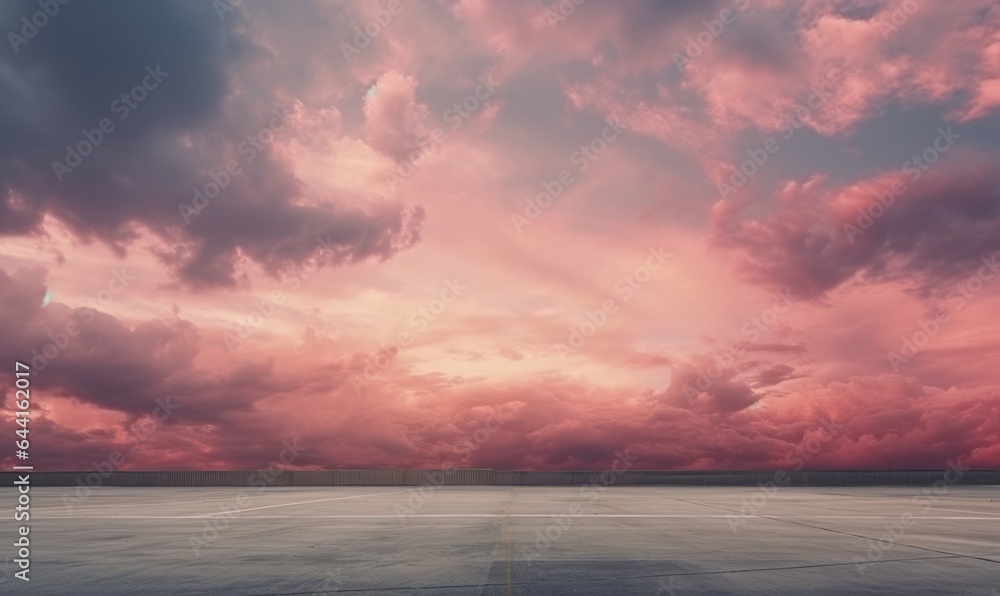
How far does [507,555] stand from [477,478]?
50.8 meters

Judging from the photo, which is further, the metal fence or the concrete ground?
the metal fence

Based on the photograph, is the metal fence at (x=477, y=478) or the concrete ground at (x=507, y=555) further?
the metal fence at (x=477, y=478)

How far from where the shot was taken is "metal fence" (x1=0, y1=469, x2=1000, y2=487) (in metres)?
57.2

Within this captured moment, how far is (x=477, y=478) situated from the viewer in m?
60.6

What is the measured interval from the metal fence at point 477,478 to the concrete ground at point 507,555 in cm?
3994

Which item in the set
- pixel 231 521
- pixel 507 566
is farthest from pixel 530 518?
pixel 507 566

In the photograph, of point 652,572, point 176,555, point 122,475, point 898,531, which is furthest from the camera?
point 122,475

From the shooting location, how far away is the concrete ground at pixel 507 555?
27.7ft

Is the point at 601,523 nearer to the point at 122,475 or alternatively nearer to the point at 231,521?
the point at 231,521

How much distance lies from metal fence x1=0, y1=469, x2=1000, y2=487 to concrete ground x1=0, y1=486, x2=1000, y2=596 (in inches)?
1573

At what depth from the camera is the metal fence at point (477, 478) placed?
188 feet

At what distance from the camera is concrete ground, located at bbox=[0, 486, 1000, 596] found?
8445 mm

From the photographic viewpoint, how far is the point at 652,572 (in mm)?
9297

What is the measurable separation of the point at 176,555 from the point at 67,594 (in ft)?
10.3
